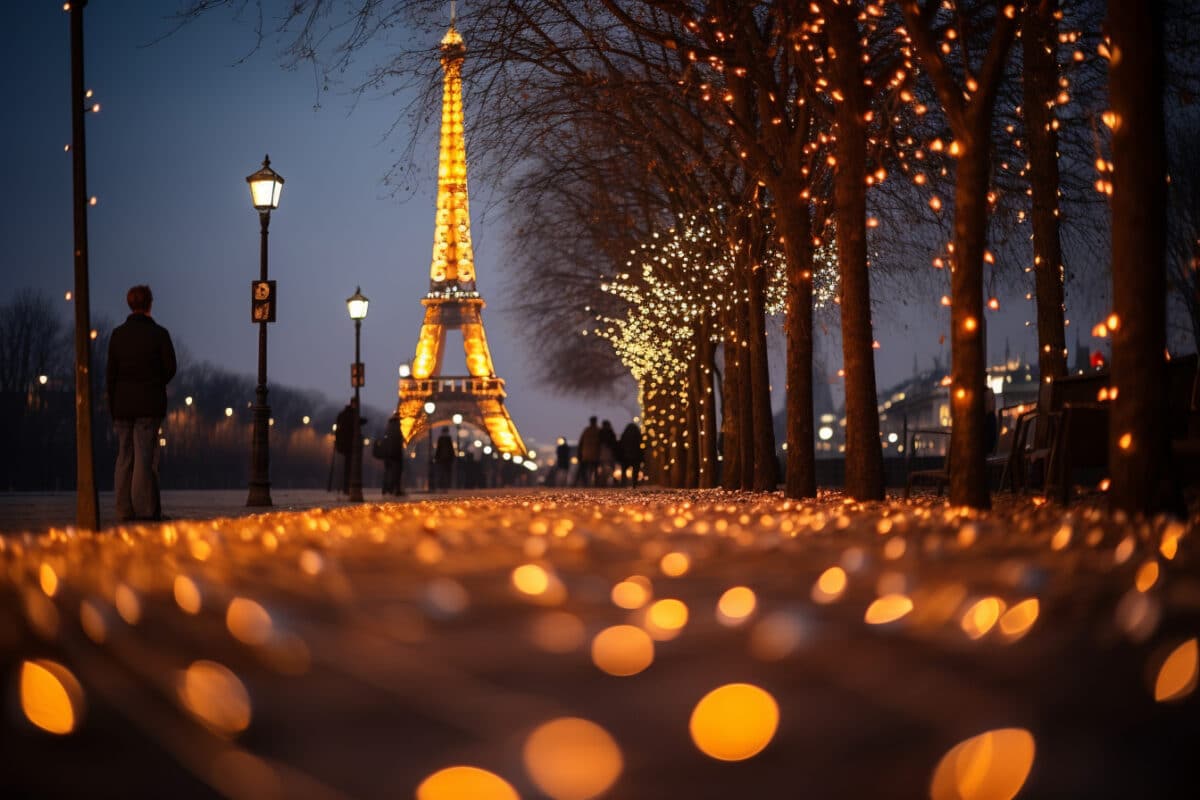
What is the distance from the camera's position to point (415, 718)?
2600 millimetres

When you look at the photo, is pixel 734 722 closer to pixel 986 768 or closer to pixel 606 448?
pixel 986 768

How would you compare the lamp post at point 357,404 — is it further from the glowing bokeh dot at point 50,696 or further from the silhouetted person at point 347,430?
the glowing bokeh dot at point 50,696

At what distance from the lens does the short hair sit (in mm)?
14344

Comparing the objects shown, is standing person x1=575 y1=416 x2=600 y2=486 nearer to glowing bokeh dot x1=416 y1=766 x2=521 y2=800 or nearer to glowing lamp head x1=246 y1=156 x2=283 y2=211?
glowing lamp head x1=246 y1=156 x2=283 y2=211

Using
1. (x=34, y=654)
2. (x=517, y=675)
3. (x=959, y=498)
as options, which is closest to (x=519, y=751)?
(x=517, y=675)

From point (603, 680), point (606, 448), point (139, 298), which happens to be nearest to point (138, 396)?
point (139, 298)

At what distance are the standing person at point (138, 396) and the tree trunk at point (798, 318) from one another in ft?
25.8

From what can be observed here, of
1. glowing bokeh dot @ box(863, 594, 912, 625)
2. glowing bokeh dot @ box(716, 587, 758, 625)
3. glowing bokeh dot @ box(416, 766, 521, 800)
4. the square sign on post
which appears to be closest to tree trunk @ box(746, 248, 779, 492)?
the square sign on post

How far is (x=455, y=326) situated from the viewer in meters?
83.7

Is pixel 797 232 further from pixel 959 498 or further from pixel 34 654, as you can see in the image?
pixel 34 654

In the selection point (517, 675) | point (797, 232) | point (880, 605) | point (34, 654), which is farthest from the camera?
point (797, 232)

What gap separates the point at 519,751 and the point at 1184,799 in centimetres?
103

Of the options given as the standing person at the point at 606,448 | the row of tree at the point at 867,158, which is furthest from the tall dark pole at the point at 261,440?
the standing person at the point at 606,448

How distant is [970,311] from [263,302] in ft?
43.9
